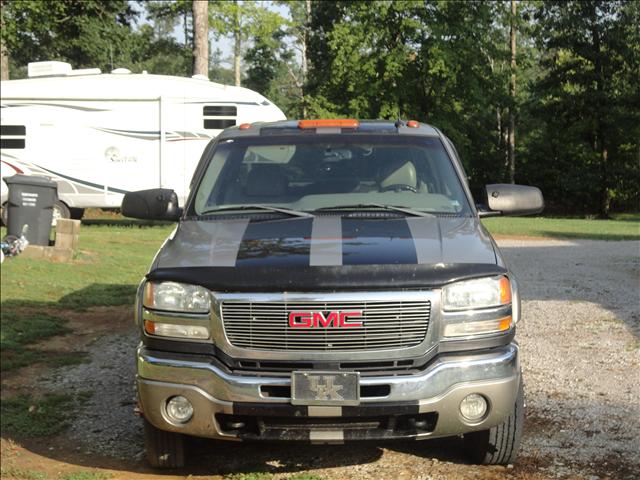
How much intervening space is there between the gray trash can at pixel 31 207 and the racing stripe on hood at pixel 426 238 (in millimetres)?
10198

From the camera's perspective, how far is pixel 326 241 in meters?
4.11

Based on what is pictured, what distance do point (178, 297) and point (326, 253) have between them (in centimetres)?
75

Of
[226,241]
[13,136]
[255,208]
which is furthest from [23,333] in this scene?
[13,136]

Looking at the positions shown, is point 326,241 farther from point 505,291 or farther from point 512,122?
point 512,122

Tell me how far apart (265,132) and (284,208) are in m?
0.86

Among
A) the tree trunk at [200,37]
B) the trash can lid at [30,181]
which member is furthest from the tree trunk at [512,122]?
the trash can lid at [30,181]

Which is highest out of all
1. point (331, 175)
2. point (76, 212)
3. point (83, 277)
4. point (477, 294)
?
point (331, 175)

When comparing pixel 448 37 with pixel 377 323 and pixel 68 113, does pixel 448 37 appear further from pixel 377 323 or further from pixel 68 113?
pixel 377 323

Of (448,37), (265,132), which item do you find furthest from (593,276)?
(448,37)

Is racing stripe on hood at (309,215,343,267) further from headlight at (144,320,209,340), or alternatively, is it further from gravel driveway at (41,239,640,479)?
gravel driveway at (41,239,640,479)

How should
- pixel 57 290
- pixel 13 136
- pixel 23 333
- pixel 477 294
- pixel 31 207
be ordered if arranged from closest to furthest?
pixel 477 294
pixel 23 333
pixel 57 290
pixel 31 207
pixel 13 136

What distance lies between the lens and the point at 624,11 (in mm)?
33844

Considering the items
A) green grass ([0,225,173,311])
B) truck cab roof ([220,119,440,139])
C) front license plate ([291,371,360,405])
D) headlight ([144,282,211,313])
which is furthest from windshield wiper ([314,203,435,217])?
green grass ([0,225,173,311])

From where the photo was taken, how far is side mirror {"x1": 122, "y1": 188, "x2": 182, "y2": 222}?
16.9 feet
